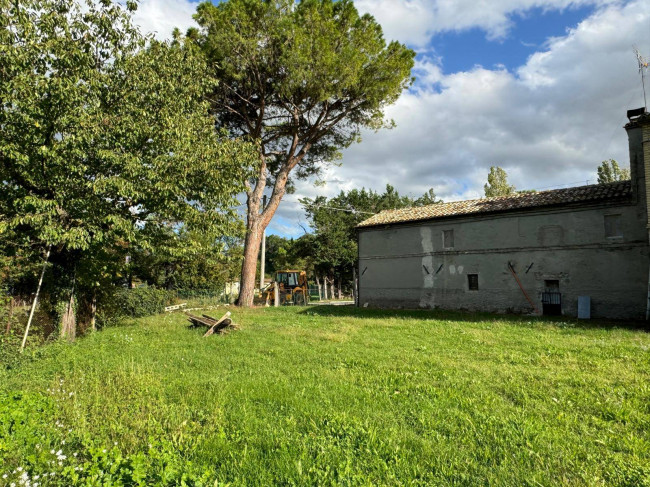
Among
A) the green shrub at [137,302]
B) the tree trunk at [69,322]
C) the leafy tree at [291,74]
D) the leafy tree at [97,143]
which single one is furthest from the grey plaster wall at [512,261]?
the tree trunk at [69,322]

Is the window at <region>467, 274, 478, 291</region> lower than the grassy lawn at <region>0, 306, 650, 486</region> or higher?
higher

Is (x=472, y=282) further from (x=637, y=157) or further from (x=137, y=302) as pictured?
(x=137, y=302)

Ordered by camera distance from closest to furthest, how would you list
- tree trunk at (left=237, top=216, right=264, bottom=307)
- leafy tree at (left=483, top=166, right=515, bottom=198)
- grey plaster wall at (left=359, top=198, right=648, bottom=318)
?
grey plaster wall at (left=359, top=198, right=648, bottom=318)
tree trunk at (left=237, top=216, right=264, bottom=307)
leafy tree at (left=483, top=166, right=515, bottom=198)

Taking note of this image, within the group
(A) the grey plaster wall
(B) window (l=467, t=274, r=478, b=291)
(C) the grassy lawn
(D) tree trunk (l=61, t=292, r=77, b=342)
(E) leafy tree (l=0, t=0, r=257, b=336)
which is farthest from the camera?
(B) window (l=467, t=274, r=478, b=291)

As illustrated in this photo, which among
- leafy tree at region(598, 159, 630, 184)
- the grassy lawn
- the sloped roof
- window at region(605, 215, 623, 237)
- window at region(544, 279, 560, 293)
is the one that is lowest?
the grassy lawn

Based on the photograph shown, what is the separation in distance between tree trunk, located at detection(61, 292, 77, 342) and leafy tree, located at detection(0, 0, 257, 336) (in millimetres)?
673

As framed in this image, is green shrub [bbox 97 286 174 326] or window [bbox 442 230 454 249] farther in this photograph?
window [bbox 442 230 454 249]

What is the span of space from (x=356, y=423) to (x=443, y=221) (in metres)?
18.6

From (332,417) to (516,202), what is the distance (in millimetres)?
18203

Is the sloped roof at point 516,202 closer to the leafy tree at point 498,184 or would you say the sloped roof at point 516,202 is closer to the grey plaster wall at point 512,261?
the grey plaster wall at point 512,261

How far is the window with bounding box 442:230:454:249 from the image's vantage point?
21141 millimetres

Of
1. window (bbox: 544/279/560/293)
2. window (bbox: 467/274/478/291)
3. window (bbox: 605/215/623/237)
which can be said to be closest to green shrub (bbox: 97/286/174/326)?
window (bbox: 467/274/478/291)

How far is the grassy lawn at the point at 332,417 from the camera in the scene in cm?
331

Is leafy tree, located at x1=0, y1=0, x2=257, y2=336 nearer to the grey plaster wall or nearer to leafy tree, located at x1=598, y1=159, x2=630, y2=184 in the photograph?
the grey plaster wall
